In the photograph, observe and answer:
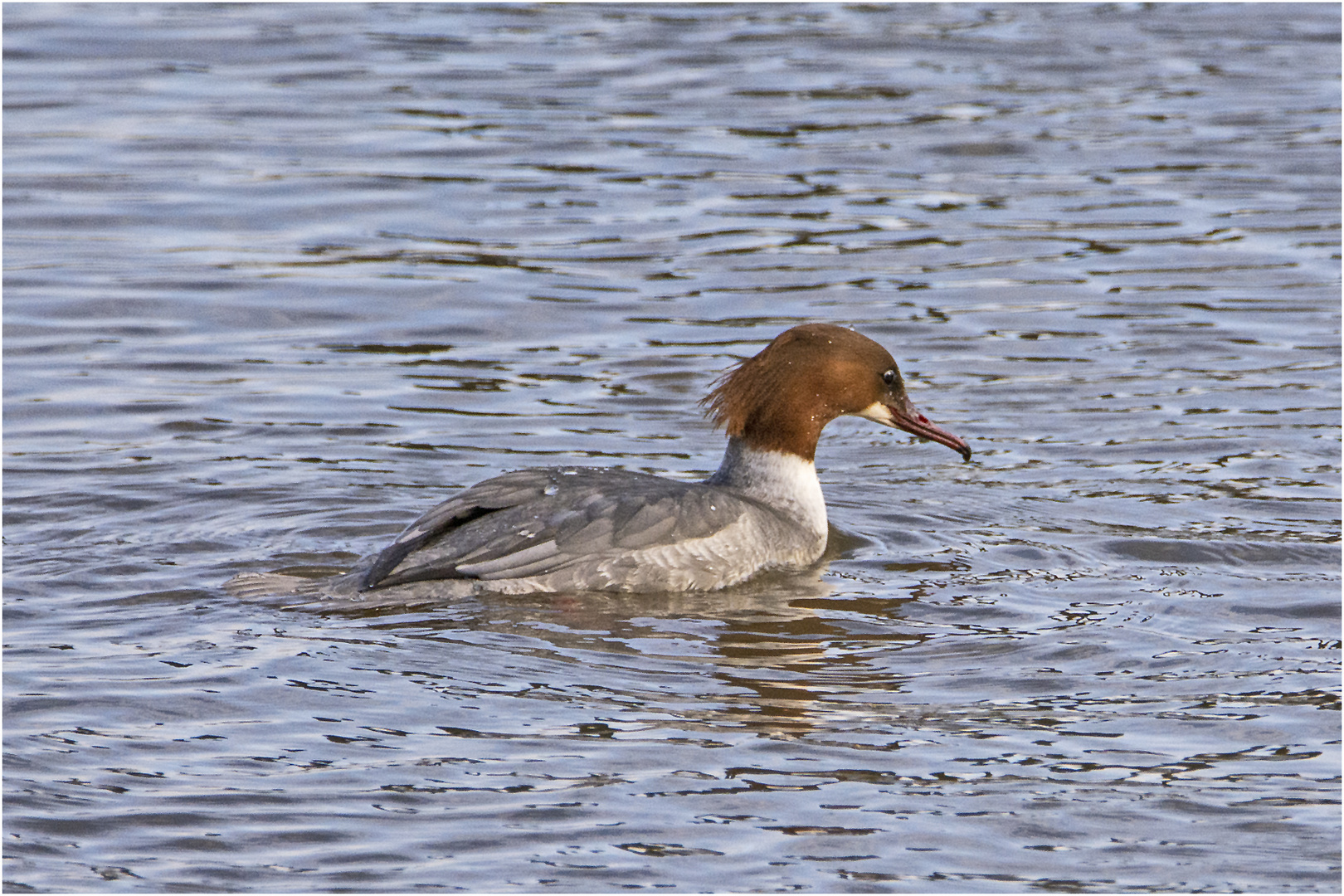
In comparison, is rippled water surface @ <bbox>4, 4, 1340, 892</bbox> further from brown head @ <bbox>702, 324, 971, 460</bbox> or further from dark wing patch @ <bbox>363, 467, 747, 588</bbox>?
brown head @ <bbox>702, 324, 971, 460</bbox>

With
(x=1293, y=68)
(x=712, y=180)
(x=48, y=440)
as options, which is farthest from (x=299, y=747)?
(x=1293, y=68)

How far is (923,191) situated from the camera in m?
14.9

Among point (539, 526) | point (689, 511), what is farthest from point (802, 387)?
point (539, 526)

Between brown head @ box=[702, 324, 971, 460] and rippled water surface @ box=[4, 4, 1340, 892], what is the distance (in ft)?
2.04

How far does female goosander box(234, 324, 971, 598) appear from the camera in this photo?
26.3ft

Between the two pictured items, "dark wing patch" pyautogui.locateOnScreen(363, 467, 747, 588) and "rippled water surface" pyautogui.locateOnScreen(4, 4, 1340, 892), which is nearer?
"rippled water surface" pyautogui.locateOnScreen(4, 4, 1340, 892)

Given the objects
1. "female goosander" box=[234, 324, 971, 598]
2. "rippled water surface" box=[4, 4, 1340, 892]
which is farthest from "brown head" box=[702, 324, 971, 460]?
"rippled water surface" box=[4, 4, 1340, 892]

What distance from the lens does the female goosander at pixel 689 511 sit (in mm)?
8008

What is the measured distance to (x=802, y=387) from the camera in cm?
892

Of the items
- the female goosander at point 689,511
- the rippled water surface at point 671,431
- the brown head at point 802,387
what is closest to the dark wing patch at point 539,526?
the female goosander at point 689,511

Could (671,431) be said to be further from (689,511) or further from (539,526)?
(539,526)

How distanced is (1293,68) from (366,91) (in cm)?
900

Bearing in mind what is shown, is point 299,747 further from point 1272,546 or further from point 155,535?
point 1272,546

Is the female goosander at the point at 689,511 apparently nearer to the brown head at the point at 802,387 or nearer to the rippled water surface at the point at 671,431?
the brown head at the point at 802,387
